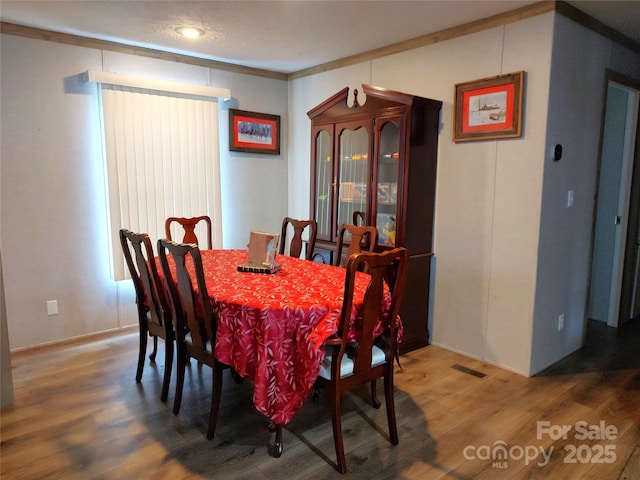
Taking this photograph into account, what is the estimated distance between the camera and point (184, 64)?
4004 mm

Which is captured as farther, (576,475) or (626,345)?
(626,345)

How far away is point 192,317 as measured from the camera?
7.55ft

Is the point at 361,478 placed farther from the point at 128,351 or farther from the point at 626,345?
the point at 626,345

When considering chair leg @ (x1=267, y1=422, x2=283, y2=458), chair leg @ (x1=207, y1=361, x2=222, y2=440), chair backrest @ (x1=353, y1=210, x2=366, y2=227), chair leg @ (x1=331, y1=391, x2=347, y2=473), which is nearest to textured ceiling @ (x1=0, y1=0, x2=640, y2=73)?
chair backrest @ (x1=353, y1=210, x2=366, y2=227)

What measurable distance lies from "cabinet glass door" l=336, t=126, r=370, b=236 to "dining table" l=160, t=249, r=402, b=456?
143cm

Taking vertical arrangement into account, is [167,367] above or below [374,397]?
above

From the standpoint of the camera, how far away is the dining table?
6.52 ft

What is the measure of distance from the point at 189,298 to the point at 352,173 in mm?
1891

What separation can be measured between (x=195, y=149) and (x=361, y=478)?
3111 mm

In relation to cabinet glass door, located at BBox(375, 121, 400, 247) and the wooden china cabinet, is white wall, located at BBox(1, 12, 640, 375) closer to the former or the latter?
A: the wooden china cabinet

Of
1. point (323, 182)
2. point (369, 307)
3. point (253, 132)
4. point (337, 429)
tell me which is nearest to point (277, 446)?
point (337, 429)

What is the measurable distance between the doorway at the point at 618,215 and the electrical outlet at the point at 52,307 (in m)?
4.38

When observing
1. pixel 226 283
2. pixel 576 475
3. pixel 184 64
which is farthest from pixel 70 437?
pixel 184 64

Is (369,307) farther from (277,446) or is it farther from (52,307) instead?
(52,307)
